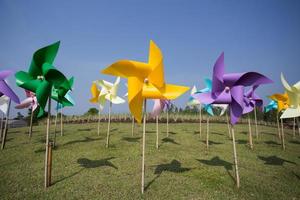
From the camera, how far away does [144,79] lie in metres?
4.64

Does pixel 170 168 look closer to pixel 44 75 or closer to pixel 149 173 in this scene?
pixel 149 173

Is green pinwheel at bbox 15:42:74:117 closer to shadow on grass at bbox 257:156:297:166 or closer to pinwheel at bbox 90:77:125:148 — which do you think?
pinwheel at bbox 90:77:125:148

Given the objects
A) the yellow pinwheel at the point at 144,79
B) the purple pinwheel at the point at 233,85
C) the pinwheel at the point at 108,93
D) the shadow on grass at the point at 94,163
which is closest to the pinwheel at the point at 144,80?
the yellow pinwheel at the point at 144,79

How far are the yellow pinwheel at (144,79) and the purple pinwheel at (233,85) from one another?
2.69 feet

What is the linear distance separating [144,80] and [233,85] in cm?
210

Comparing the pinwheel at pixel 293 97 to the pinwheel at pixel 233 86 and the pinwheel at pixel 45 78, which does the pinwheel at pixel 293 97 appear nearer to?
the pinwheel at pixel 233 86

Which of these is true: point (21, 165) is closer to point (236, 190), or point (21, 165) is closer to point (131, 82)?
point (131, 82)

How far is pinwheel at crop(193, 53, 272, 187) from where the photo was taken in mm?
4652

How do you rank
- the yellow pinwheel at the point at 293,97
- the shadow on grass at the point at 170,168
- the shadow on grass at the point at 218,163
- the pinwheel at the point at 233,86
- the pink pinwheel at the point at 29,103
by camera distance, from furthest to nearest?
1. the pink pinwheel at the point at 29,103
2. the shadow on grass at the point at 218,163
3. the yellow pinwheel at the point at 293,97
4. the shadow on grass at the point at 170,168
5. the pinwheel at the point at 233,86

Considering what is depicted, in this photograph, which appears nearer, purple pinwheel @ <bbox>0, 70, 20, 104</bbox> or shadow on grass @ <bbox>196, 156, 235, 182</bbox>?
purple pinwheel @ <bbox>0, 70, 20, 104</bbox>

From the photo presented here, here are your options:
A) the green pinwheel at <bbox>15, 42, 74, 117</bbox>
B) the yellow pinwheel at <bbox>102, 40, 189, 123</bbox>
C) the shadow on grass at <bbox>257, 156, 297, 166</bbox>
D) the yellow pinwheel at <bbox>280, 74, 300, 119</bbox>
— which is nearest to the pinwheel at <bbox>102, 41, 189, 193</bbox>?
the yellow pinwheel at <bbox>102, 40, 189, 123</bbox>

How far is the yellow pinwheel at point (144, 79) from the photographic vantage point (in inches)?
168

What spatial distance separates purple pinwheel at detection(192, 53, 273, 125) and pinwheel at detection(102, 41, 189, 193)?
2.69 feet

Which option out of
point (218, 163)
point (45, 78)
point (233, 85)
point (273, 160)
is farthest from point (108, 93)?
point (273, 160)
